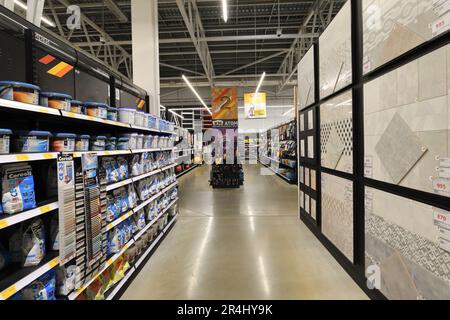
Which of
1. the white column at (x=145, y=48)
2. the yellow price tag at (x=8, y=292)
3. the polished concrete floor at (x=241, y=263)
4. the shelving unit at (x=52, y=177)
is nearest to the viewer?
the yellow price tag at (x=8, y=292)

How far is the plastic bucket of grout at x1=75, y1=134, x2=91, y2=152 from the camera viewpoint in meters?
1.86

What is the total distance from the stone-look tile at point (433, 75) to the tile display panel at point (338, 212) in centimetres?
126

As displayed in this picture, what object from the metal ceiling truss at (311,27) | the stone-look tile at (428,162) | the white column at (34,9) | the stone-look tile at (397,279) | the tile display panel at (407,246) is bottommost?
the stone-look tile at (397,279)

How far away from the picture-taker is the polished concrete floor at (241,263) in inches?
101

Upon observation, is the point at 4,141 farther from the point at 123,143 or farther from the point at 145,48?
the point at 145,48

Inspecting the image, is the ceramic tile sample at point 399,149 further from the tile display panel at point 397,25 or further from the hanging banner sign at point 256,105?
the hanging banner sign at point 256,105

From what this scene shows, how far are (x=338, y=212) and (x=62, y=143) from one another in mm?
2961

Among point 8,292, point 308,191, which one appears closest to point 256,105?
point 308,191

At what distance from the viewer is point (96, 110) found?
2.12 metres

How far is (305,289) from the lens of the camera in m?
2.59

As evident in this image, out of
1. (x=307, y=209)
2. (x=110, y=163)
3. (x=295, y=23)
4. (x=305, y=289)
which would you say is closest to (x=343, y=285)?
(x=305, y=289)

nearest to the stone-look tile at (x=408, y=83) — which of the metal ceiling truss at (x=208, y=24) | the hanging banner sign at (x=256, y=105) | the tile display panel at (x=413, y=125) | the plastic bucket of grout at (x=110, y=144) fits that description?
the tile display panel at (x=413, y=125)

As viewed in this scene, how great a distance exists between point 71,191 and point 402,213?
243cm

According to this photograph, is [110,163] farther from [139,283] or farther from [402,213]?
[402,213]
